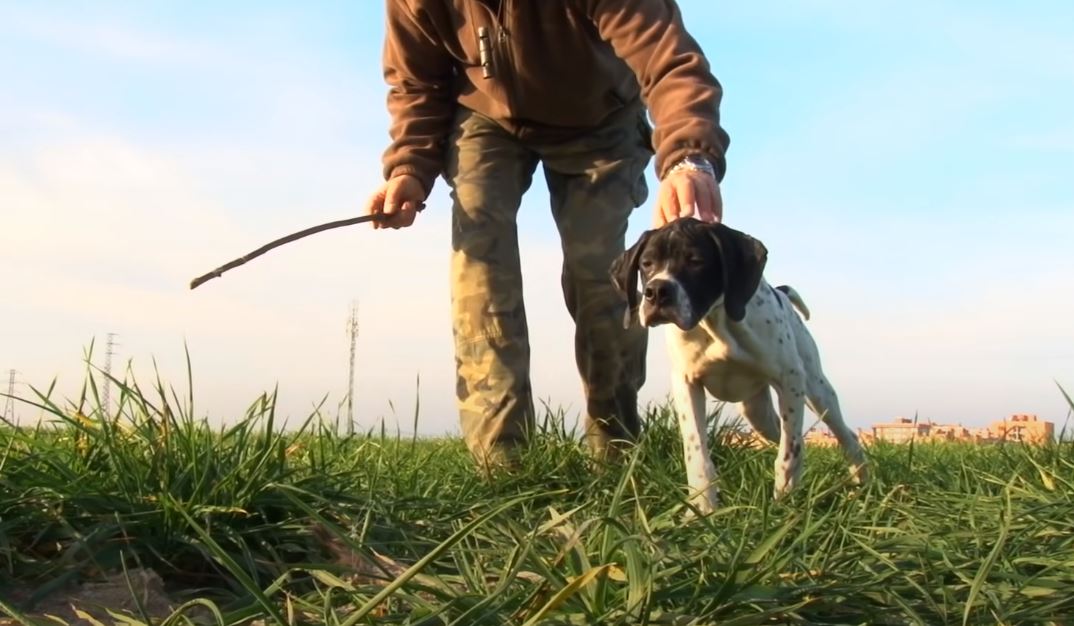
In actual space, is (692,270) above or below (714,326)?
above

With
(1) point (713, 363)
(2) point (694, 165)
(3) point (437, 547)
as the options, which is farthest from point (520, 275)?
(3) point (437, 547)

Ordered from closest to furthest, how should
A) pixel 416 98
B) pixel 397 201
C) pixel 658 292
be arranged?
pixel 658 292, pixel 397 201, pixel 416 98

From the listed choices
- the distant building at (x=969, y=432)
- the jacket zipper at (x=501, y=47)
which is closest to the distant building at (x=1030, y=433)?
the distant building at (x=969, y=432)

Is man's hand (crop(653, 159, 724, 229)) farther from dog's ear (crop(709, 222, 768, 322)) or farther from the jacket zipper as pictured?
the jacket zipper

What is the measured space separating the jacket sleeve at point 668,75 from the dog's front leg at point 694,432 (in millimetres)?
743

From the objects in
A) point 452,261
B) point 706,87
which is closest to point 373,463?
point 452,261

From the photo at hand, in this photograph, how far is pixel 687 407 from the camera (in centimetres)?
404

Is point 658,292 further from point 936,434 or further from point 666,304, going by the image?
point 936,434

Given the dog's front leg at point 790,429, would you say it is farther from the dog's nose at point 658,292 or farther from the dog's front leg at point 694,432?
the dog's nose at point 658,292

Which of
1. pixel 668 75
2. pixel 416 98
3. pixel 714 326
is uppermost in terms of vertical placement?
pixel 416 98

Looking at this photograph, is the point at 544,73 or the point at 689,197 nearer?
the point at 689,197

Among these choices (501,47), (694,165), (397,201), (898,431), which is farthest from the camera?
(898,431)

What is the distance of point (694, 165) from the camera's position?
383 cm

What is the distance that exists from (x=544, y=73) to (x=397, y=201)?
78 centimetres
